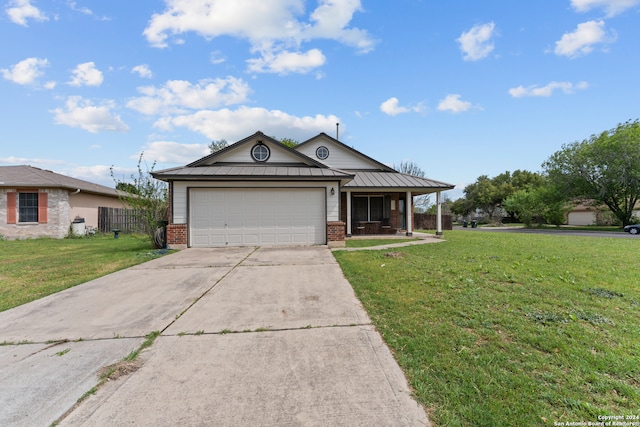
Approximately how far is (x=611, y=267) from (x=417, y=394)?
734cm

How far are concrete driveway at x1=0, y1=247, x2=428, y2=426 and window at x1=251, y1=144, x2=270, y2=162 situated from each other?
8.13 m

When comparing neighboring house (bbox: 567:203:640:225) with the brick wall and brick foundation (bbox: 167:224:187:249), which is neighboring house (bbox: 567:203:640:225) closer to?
the brick wall

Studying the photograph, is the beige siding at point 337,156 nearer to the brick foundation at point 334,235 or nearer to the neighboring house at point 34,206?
the brick foundation at point 334,235

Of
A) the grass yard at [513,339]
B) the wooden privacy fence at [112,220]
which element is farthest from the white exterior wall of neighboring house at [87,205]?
the grass yard at [513,339]

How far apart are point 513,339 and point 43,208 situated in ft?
71.4

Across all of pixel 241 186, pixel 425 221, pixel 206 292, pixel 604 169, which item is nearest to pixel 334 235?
pixel 241 186

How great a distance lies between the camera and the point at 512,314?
3.86 metres

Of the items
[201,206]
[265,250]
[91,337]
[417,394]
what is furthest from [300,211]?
[417,394]

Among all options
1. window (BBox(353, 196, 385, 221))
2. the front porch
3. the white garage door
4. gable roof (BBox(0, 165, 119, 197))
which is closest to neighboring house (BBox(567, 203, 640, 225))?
the front porch

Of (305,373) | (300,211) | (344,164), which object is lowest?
(305,373)

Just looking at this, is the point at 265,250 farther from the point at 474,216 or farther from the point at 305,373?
the point at 474,216

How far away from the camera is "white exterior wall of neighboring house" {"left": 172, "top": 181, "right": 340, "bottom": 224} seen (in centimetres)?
1084

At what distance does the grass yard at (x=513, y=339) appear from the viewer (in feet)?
7.12

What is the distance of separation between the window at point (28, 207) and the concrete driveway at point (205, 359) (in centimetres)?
1579
